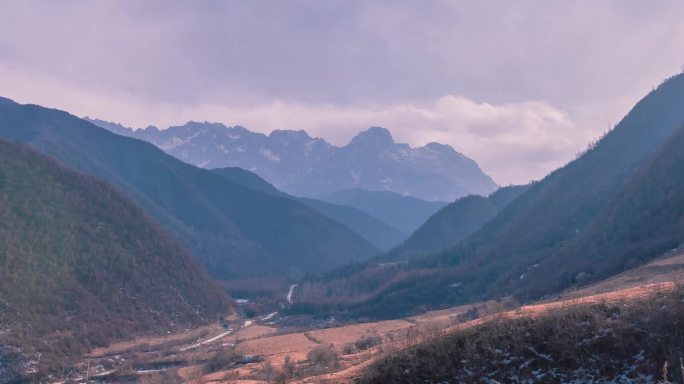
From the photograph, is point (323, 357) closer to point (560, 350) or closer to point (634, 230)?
point (560, 350)

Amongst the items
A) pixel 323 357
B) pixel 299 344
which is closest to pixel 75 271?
pixel 299 344

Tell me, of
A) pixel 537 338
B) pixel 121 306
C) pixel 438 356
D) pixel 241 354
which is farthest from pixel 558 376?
pixel 121 306

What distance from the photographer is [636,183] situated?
16100 cm

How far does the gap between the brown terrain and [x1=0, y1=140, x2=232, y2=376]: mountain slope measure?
777 cm

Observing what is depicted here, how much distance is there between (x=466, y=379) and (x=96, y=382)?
87.4 m

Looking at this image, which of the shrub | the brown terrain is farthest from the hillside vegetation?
the shrub

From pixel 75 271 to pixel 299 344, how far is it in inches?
2853

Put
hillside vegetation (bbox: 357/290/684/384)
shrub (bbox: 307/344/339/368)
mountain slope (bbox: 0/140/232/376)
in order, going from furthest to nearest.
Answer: mountain slope (bbox: 0/140/232/376) < shrub (bbox: 307/344/339/368) < hillside vegetation (bbox: 357/290/684/384)

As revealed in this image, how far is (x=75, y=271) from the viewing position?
504 ft

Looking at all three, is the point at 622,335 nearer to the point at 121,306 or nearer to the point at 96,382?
the point at 96,382

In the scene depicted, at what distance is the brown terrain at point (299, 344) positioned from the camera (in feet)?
167

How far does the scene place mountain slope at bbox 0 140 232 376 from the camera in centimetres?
12706

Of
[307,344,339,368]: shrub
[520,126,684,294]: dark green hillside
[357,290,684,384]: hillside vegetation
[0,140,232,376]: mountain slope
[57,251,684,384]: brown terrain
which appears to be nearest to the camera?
[357,290,684,384]: hillside vegetation

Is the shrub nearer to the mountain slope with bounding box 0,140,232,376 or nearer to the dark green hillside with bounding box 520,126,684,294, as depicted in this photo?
the dark green hillside with bounding box 520,126,684,294
